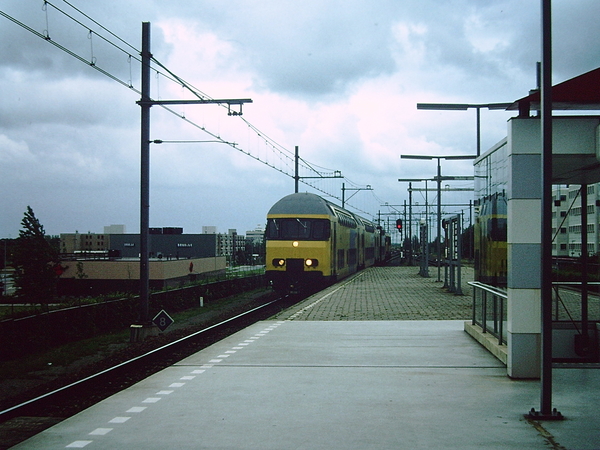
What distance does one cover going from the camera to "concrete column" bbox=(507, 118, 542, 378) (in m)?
8.36

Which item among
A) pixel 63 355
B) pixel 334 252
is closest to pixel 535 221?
pixel 63 355

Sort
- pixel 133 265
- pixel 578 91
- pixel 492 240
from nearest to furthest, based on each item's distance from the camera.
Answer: pixel 578 91 < pixel 492 240 < pixel 133 265

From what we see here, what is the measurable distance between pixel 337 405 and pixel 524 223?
307 cm

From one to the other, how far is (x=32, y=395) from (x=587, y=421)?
770cm

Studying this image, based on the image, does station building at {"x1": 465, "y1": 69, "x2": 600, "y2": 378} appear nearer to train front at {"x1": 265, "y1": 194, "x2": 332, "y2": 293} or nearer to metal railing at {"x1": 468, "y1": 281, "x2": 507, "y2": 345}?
metal railing at {"x1": 468, "y1": 281, "x2": 507, "y2": 345}

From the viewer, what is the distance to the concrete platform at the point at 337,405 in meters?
6.12

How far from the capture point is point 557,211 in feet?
31.8

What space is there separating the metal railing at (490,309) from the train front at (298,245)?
14.3 m

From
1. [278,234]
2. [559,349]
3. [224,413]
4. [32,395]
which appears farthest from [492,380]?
[278,234]

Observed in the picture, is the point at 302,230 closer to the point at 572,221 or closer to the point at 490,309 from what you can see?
the point at 490,309

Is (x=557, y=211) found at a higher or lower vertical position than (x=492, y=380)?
higher

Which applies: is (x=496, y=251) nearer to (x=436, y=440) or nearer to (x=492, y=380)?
(x=492, y=380)

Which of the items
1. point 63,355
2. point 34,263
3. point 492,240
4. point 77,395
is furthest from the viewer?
point 34,263

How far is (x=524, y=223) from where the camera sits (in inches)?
330
